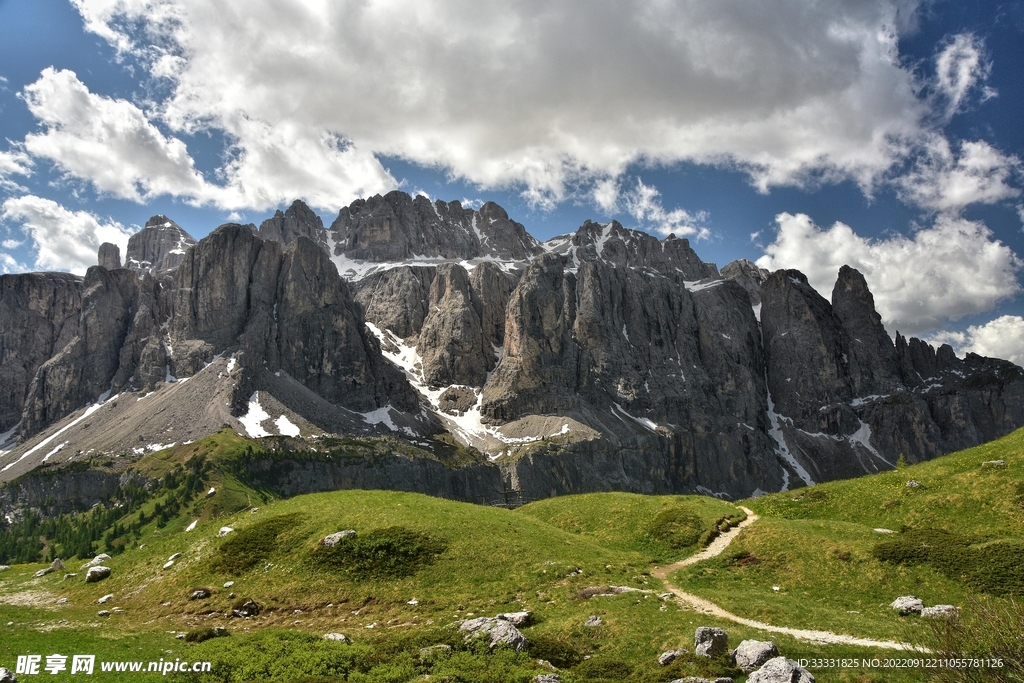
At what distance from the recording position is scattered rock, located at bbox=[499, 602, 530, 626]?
26.3m

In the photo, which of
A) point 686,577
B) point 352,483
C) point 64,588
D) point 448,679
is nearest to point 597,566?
point 686,577

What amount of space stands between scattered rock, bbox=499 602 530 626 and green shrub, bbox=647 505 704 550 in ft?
54.6

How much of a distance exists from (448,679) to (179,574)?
79.1 ft

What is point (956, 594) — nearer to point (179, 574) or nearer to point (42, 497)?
point (179, 574)

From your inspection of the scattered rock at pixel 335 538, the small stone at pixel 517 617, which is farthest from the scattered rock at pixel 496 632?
the scattered rock at pixel 335 538

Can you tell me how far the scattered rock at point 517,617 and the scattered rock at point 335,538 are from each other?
13.5 m

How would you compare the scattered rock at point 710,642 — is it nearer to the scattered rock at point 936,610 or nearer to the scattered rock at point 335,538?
the scattered rock at point 936,610

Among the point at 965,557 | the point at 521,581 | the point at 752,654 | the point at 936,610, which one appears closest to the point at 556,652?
the point at 752,654

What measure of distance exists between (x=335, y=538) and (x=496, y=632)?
53.1 ft

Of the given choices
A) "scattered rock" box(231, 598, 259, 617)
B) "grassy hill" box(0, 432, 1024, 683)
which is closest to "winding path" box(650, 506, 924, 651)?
"grassy hill" box(0, 432, 1024, 683)

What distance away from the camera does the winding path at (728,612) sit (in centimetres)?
2317

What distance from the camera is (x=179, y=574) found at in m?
36.2

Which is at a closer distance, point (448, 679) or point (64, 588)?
point (448, 679)

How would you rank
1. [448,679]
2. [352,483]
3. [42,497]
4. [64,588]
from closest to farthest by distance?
[448,679]
[64,588]
[42,497]
[352,483]
